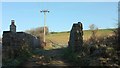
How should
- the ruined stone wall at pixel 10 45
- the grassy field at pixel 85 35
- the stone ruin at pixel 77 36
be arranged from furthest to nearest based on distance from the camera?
the grassy field at pixel 85 35 < the stone ruin at pixel 77 36 < the ruined stone wall at pixel 10 45

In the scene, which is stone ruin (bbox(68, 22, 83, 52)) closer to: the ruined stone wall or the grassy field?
the ruined stone wall

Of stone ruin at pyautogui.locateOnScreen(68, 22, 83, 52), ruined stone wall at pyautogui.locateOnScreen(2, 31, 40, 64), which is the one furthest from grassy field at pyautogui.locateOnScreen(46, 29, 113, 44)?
ruined stone wall at pyautogui.locateOnScreen(2, 31, 40, 64)

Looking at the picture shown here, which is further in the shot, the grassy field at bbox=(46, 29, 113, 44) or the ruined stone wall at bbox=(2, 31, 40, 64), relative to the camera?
the grassy field at bbox=(46, 29, 113, 44)

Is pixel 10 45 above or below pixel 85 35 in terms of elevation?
below

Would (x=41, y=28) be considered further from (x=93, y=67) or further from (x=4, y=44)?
(x=93, y=67)

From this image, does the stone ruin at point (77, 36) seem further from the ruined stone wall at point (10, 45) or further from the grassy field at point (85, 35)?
the grassy field at point (85, 35)

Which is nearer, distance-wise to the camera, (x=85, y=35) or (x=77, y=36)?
(x=77, y=36)

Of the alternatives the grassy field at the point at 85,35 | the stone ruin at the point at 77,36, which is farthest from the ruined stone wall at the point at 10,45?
the grassy field at the point at 85,35

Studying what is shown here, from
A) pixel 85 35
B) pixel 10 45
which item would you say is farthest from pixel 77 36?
pixel 85 35

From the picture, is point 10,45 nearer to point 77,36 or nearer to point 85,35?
point 77,36

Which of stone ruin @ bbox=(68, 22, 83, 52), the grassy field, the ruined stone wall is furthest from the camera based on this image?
the grassy field

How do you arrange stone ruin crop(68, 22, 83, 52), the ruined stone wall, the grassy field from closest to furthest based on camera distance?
the ruined stone wall → stone ruin crop(68, 22, 83, 52) → the grassy field

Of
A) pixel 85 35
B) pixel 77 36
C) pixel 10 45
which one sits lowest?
pixel 10 45

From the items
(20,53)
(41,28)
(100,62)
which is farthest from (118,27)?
(41,28)
